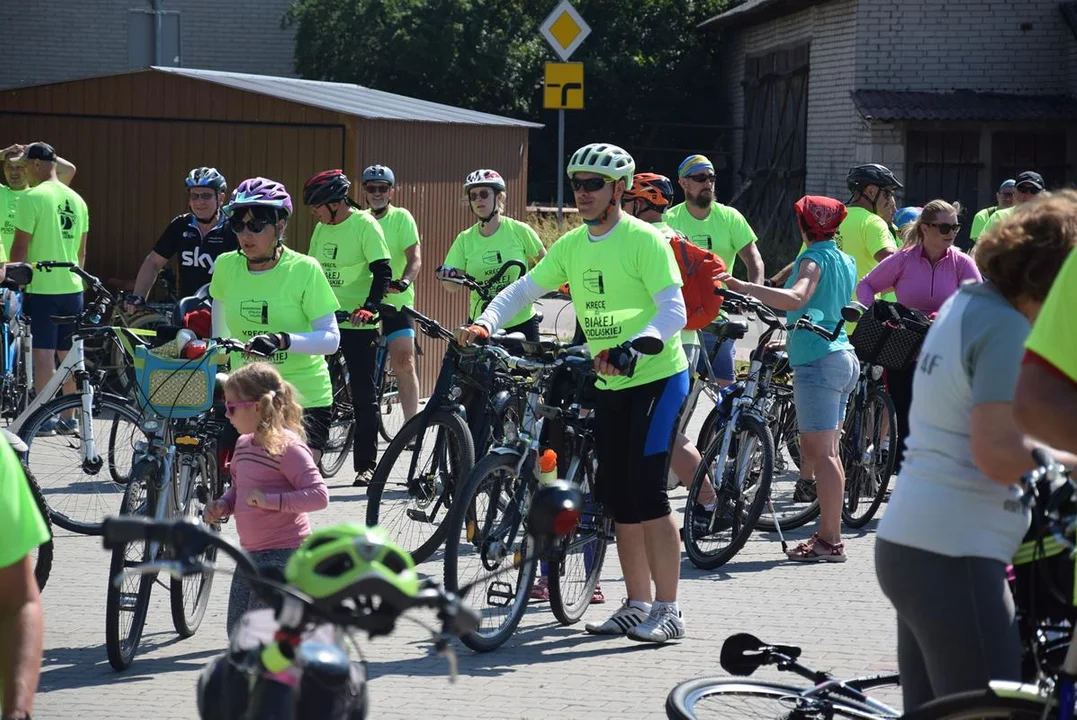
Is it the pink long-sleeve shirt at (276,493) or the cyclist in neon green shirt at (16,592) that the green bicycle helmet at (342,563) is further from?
the pink long-sleeve shirt at (276,493)

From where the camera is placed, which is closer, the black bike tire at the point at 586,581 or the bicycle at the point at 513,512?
the bicycle at the point at 513,512

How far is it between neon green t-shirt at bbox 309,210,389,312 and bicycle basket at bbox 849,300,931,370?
3.09 metres

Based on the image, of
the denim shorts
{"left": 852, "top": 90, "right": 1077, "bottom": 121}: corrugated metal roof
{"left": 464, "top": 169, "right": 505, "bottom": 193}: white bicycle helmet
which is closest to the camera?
the denim shorts

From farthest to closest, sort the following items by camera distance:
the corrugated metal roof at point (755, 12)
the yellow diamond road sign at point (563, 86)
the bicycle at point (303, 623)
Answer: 1. the corrugated metal roof at point (755, 12)
2. the yellow diamond road sign at point (563, 86)
3. the bicycle at point (303, 623)

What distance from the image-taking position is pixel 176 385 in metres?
6.89

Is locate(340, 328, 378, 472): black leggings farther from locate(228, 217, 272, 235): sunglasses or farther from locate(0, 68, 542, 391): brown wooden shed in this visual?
locate(0, 68, 542, 391): brown wooden shed

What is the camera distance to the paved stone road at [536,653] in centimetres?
605

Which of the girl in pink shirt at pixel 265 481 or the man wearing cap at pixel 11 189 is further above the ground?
the man wearing cap at pixel 11 189

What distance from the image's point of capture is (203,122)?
14805mm

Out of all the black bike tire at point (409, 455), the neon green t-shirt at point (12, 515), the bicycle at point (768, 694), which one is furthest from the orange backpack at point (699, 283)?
the neon green t-shirt at point (12, 515)

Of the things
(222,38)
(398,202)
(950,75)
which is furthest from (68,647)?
(222,38)

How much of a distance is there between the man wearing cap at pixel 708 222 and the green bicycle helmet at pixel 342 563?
27.8 feet

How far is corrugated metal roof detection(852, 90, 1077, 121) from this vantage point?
90.1ft

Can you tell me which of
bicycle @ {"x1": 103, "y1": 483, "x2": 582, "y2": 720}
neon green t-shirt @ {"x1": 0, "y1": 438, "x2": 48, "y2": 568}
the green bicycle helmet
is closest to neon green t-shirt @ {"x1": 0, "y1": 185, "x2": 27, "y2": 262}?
neon green t-shirt @ {"x1": 0, "y1": 438, "x2": 48, "y2": 568}
